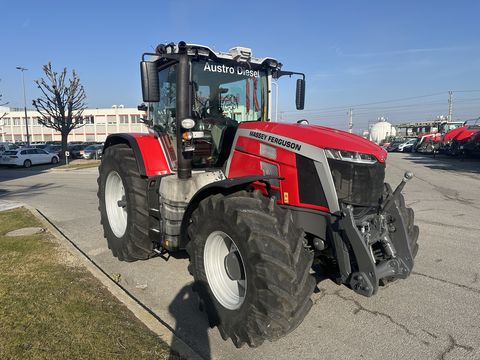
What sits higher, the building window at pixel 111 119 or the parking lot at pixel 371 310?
the building window at pixel 111 119

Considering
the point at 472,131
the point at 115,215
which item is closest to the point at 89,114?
the point at 472,131

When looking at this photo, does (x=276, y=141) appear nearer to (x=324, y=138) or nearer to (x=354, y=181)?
(x=324, y=138)

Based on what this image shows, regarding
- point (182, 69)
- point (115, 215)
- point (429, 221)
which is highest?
point (182, 69)

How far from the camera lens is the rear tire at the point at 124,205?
4723 mm

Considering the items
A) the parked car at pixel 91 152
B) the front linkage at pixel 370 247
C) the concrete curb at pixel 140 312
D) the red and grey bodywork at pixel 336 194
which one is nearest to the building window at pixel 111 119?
the parked car at pixel 91 152

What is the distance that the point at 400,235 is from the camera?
3439 mm

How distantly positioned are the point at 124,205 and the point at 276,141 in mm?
2645

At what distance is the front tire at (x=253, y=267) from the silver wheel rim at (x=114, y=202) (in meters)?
2.46

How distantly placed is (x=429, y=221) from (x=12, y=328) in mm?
7151

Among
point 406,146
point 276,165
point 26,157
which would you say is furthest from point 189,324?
point 406,146

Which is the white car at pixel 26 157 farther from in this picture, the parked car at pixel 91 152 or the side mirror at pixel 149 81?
the side mirror at pixel 149 81

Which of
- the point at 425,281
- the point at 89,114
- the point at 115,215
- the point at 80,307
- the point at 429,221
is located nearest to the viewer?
the point at 80,307

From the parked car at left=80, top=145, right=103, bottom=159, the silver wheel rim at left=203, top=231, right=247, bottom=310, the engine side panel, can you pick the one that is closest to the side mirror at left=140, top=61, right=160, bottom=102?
the engine side panel

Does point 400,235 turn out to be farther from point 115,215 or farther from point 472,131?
point 472,131
